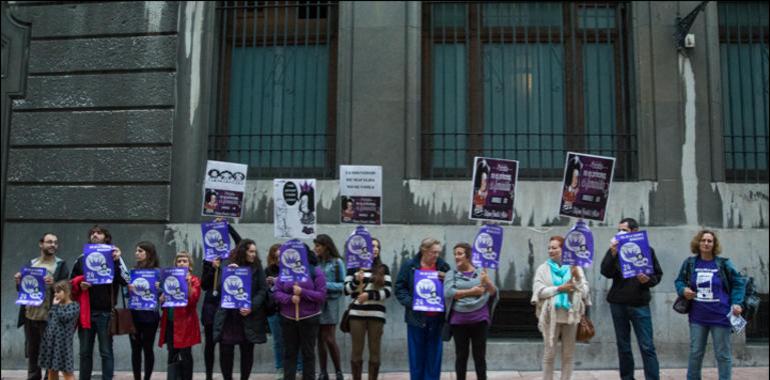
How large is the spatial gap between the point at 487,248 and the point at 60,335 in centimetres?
507

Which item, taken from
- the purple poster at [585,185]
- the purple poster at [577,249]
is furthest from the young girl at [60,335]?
the purple poster at [585,185]

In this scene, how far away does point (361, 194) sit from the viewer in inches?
389

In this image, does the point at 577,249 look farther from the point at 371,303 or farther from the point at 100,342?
the point at 100,342

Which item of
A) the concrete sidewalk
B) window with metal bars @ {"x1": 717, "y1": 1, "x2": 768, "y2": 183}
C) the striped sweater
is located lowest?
the concrete sidewalk

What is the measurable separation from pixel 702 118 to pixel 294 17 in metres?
6.47

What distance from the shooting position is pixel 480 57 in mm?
12336

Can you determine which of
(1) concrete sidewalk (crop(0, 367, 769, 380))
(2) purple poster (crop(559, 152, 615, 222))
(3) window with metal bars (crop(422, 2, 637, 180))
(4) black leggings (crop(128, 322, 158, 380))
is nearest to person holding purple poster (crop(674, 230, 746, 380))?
(2) purple poster (crop(559, 152, 615, 222))

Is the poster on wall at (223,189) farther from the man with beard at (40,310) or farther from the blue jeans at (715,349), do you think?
the blue jeans at (715,349)

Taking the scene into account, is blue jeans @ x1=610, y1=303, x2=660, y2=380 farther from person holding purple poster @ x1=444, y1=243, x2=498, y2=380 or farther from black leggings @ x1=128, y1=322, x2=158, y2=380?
black leggings @ x1=128, y1=322, x2=158, y2=380

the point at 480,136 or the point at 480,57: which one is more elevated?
the point at 480,57

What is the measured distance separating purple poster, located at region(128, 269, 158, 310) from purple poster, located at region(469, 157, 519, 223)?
12.8 feet

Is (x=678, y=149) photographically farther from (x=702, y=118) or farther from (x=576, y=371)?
(x=576, y=371)

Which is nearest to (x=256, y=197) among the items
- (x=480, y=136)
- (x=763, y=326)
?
(x=480, y=136)

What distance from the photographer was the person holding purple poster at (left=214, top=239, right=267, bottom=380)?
9.09 metres
